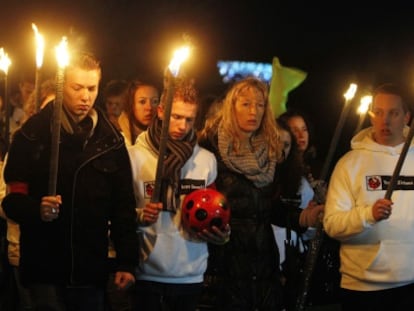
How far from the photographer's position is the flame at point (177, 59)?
4168 millimetres

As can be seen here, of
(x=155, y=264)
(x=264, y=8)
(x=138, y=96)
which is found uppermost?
(x=264, y=8)

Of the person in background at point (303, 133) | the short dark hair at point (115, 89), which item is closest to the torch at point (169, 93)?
the person in background at point (303, 133)

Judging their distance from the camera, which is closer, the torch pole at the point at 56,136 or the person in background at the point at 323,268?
the torch pole at the point at 56,136

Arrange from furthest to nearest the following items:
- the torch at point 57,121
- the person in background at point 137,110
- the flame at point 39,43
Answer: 1. the person in background at point 137,110
2. the flame at point 39,43
3. the torch at point 57,121

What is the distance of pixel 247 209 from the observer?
5066 millimetres

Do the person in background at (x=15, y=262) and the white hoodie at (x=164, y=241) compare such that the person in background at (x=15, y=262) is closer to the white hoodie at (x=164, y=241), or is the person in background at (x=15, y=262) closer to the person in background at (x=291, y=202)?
the white hoodie at (x=164, y=241)

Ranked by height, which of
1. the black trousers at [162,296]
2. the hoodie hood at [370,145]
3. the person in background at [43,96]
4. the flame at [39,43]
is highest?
the flame at [39,43]

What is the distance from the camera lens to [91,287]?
4.40 metres

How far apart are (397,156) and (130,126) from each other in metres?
2.33

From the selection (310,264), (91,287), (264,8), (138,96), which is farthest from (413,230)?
(264,8)

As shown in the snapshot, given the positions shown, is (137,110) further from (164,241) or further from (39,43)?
(164,241)

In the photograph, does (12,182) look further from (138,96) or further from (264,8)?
(264,8)

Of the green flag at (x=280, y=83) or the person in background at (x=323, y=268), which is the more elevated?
the green flag at (x=280, y=83)

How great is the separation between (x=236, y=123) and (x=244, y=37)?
17.1 meters
